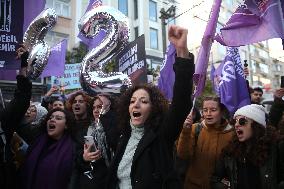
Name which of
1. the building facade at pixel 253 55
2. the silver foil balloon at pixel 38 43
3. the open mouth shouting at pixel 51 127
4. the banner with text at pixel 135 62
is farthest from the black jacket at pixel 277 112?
the building facade at pixel 253 55

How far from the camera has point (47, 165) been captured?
3449mm

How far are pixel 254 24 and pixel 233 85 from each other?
3.79ft

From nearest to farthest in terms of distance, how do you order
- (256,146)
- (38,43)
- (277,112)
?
(256,146), (38,43), (277,112)

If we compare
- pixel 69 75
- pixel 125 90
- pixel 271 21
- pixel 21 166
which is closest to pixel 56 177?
pixel 21 166

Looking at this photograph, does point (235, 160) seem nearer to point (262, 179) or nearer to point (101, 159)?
point (262, 179)

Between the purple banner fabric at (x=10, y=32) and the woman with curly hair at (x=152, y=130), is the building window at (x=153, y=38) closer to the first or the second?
the purple banner fabric at (x=10, y=32)

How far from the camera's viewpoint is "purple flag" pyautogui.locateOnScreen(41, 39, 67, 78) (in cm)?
678

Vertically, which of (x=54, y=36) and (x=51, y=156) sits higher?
(x=54, y=36)

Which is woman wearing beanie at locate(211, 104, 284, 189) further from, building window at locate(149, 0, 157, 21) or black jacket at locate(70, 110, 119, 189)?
building window at locate(149, 0, 157, 21)

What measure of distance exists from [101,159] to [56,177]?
2.63ft

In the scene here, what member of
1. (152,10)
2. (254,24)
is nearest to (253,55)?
(152,10)

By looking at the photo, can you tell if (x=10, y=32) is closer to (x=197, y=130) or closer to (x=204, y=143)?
(x=197, y=130)

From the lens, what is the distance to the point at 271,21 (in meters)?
3.64

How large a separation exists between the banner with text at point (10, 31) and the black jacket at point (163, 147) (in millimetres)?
1922
